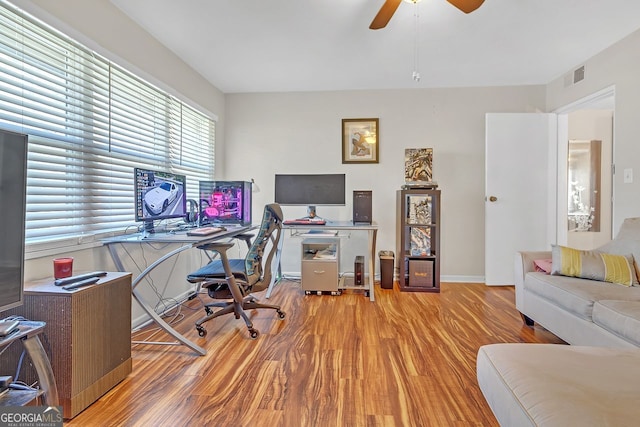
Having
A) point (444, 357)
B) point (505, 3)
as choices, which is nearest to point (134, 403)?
point (444, 357)

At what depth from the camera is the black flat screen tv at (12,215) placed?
1.05 meters

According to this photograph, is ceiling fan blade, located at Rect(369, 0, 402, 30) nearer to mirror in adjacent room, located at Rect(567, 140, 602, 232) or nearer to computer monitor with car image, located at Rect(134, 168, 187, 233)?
computer monitor with car image, located at Rect(134, 168, 187, 233)

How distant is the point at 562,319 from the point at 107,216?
305 centimetres

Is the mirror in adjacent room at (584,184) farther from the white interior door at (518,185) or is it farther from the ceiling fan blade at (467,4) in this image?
the ceiling fan blade at (467,4)

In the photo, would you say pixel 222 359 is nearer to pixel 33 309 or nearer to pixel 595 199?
pixel 33 309

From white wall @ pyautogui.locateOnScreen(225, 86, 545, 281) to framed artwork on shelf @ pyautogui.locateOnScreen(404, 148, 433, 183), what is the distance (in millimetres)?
189

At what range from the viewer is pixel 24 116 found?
1.55 m

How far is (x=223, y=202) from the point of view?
118 inches

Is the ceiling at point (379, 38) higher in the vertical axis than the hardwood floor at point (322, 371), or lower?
higher

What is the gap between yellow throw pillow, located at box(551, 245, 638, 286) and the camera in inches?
75.7

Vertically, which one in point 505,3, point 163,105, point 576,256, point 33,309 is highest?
point 505,3

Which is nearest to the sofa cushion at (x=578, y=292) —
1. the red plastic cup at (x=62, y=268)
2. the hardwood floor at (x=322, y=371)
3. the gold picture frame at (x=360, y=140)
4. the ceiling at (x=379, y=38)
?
the hardwood floor at (x=322, y=371)

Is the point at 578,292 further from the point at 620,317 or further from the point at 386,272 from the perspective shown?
the point at 386,272

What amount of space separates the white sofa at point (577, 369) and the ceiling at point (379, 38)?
6.33 ft
